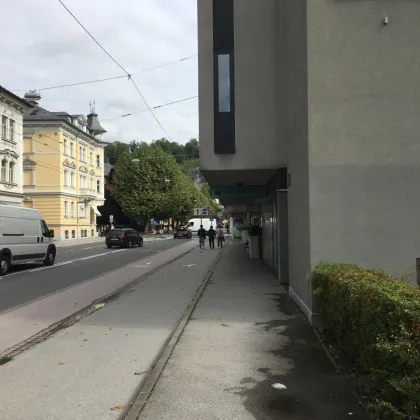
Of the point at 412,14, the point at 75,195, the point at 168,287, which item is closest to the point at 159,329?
the point at 168,287

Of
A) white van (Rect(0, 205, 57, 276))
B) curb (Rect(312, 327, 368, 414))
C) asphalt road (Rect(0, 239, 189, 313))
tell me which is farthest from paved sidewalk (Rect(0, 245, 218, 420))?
white van (Rect(0, 205, 57, 276))

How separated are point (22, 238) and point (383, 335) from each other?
1609 cm

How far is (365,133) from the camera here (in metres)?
7.46

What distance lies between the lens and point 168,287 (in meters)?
12.6

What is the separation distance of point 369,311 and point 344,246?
347 cm

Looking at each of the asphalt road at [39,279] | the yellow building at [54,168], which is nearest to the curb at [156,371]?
the asphalt road at [39,279]

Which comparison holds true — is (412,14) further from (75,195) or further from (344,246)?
(75,195)

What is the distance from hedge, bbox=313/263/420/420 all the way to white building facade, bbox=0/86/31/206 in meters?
35.5

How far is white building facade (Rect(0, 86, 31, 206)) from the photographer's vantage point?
1462 inches

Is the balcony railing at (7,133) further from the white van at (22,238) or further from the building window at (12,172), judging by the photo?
the white van at (22,238)

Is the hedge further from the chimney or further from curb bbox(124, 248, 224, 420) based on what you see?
the chimney

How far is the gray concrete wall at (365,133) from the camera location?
7.41 metres

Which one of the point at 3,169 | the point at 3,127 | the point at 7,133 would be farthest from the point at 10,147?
the point at 3,169

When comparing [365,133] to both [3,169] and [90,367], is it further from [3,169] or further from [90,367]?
[3,169]
